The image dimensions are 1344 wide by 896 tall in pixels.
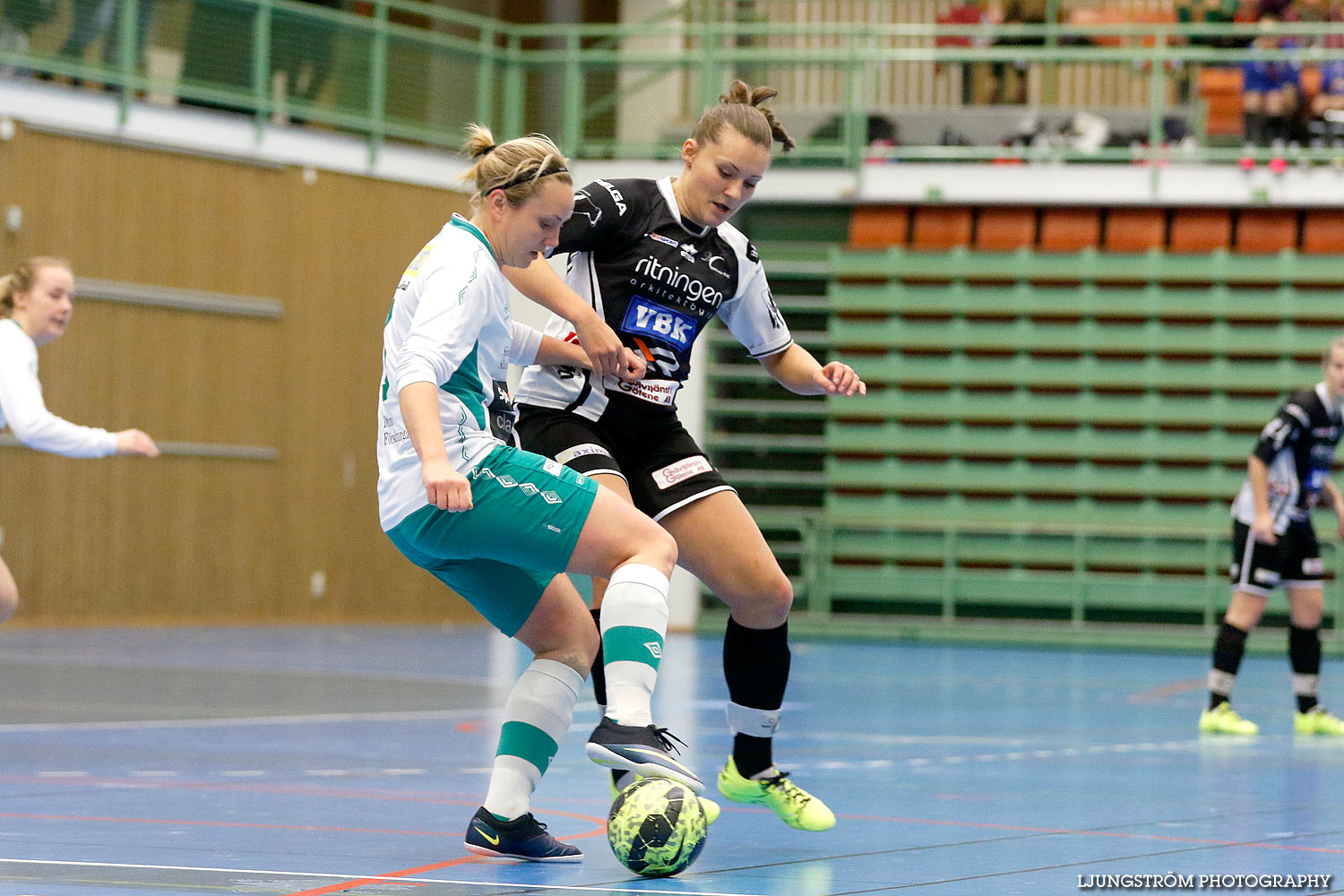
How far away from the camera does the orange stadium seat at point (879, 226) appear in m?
18.7

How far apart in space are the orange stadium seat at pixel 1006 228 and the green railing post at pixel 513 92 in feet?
15.9

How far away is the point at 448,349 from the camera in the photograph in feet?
13.5

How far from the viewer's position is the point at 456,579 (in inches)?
176

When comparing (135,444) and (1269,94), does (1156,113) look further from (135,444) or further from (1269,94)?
(135,444)

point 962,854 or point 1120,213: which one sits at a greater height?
point 1120,213

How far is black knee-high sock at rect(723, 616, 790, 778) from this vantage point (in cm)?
516

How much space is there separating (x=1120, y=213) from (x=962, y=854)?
574 inches

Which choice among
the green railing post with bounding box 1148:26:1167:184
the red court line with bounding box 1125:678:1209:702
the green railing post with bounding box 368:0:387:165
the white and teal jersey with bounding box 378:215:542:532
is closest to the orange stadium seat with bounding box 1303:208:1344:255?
the green railing post with bounding box 1148:26:1167:184

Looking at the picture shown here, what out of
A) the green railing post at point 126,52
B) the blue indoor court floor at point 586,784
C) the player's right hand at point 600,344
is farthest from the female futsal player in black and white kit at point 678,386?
the green railing post at point 126,52

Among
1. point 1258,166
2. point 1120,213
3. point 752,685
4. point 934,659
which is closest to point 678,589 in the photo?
point 934,659

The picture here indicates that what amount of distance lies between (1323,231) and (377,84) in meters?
9.23

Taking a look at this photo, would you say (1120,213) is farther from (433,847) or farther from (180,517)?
(433,847)

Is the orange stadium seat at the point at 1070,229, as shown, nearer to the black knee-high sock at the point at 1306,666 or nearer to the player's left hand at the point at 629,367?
the black knee-high sock at the point at 1306,666

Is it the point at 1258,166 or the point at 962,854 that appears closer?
the point at 962,854
